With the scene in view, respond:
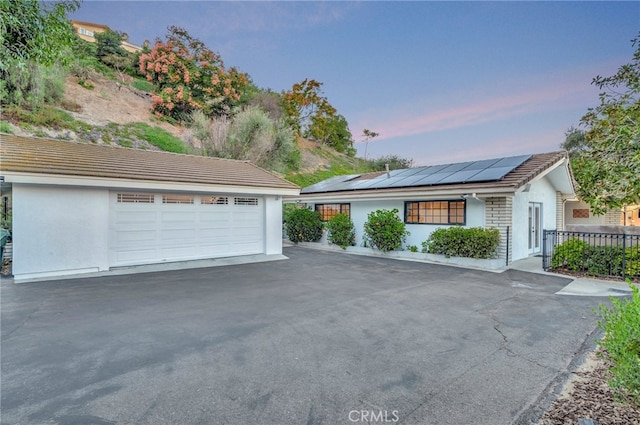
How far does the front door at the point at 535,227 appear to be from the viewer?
470 inches

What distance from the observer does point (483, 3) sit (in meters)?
10.4

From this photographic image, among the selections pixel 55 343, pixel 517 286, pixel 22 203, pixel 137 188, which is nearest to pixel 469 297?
pixel 517 286

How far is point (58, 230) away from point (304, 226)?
392 inches

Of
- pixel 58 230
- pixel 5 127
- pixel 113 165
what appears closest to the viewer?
pixel 58 230

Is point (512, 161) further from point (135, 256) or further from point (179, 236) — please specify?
point (135, 256)

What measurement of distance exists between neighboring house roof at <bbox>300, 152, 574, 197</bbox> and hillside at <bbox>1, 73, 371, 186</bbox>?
14971 mm

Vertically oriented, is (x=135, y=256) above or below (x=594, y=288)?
above

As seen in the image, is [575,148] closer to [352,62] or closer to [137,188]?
[352,62]

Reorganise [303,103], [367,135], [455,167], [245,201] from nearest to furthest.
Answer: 1. [245,201]
2. [455,167]
3. [303,103]
4. [367,135]

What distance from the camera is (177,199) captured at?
10469mm

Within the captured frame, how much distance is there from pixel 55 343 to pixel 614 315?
6.53m

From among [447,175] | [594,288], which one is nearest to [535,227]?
[447,175]

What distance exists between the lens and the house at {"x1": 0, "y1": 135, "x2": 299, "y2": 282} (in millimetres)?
7961

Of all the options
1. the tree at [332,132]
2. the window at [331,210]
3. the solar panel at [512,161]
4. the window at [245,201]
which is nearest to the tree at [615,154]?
the solar panel at [512,161]
